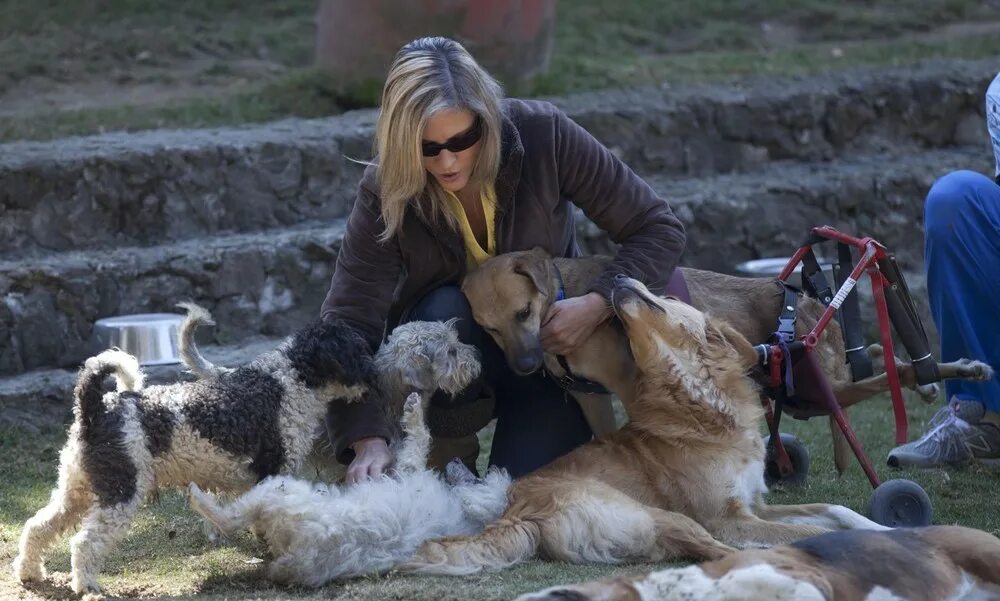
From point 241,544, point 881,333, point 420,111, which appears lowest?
A: point 241,544

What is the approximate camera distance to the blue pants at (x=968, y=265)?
17.0 ft

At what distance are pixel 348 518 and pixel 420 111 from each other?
1341mm

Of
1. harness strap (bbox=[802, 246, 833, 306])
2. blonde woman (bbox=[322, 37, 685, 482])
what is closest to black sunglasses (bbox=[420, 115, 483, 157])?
blonde woman (bbox=[322, 37, 685, 482])

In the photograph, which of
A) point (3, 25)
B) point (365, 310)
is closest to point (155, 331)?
point (365, 310)

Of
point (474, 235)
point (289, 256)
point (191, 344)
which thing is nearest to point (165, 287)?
point (289, 256)

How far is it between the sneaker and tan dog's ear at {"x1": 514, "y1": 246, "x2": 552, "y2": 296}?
1634 millimetres

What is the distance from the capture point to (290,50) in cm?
945

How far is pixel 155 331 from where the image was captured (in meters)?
5.84

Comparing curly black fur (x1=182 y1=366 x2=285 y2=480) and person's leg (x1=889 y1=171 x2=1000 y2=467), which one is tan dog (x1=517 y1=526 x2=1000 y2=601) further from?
person's leg (x1=889 y1=171 x2=1000 y2=467)

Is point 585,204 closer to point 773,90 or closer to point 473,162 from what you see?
point 473,162

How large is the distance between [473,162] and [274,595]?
1600 mm

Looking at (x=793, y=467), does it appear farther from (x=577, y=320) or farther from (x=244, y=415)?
(x=244, y=415)

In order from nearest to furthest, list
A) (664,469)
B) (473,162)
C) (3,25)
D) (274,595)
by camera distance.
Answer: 1. (274,595)
2. (664,469)
3. (473,162)
4. (3,25)

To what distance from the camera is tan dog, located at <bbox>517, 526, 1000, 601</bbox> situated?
301cm
